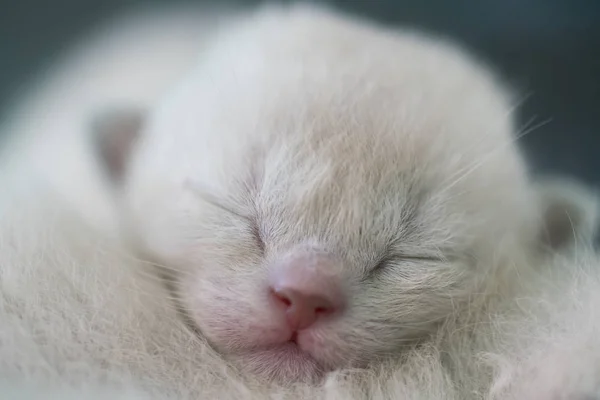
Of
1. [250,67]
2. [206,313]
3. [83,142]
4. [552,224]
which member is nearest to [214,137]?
[250,67]

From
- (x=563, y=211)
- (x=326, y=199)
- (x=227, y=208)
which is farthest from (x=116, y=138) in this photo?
(x=563, y=211)


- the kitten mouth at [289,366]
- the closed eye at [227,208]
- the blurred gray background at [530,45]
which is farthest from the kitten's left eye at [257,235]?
the blurred gray background at [530,45]

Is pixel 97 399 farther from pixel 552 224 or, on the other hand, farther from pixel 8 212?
pixel 552 224

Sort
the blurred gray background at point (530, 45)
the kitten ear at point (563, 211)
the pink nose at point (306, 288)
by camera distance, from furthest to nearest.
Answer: the blurred gray background at point (530, 45)
the kitten ear at point (563, 211)
the pink nose at point (306, 288)

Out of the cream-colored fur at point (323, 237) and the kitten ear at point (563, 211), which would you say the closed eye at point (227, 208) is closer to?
the cream-colored fur at point (323, 237)

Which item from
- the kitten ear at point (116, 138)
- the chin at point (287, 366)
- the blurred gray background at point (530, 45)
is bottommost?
the chin at point (287, 366)

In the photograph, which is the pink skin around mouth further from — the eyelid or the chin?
the eyelid
